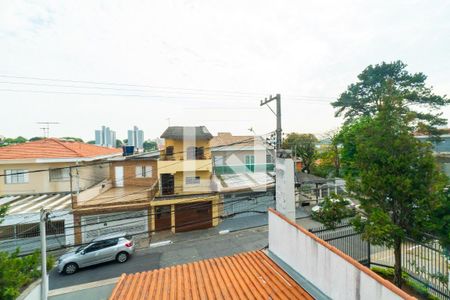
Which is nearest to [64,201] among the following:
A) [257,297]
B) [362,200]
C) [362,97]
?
[257,297]

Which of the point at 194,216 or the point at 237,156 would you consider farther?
the point at 237,156

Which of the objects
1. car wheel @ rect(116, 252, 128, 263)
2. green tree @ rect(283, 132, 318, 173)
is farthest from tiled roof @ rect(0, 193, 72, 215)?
green tree @ rect(283, 132, 318, 173)

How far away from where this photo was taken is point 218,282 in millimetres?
5387

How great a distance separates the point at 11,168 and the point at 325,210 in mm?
21203

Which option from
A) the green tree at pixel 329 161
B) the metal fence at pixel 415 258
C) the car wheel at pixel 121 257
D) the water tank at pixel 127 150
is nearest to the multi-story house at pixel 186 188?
the car wheel at pixel 121 257

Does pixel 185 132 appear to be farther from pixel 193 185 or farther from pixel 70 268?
pixel 70 268

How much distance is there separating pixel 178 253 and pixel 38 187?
1233 cm

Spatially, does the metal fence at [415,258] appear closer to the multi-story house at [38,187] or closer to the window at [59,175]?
the multi-story house at [38,187]

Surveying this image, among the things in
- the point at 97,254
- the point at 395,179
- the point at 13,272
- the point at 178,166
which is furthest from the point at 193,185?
the point at 395,179

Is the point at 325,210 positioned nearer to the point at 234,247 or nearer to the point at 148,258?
the point at 234,247

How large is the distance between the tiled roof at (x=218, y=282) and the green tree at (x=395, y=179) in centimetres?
285

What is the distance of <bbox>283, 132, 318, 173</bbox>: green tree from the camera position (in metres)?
26.4

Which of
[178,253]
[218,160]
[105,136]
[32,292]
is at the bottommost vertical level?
[178,253]

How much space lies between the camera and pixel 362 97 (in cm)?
2312
